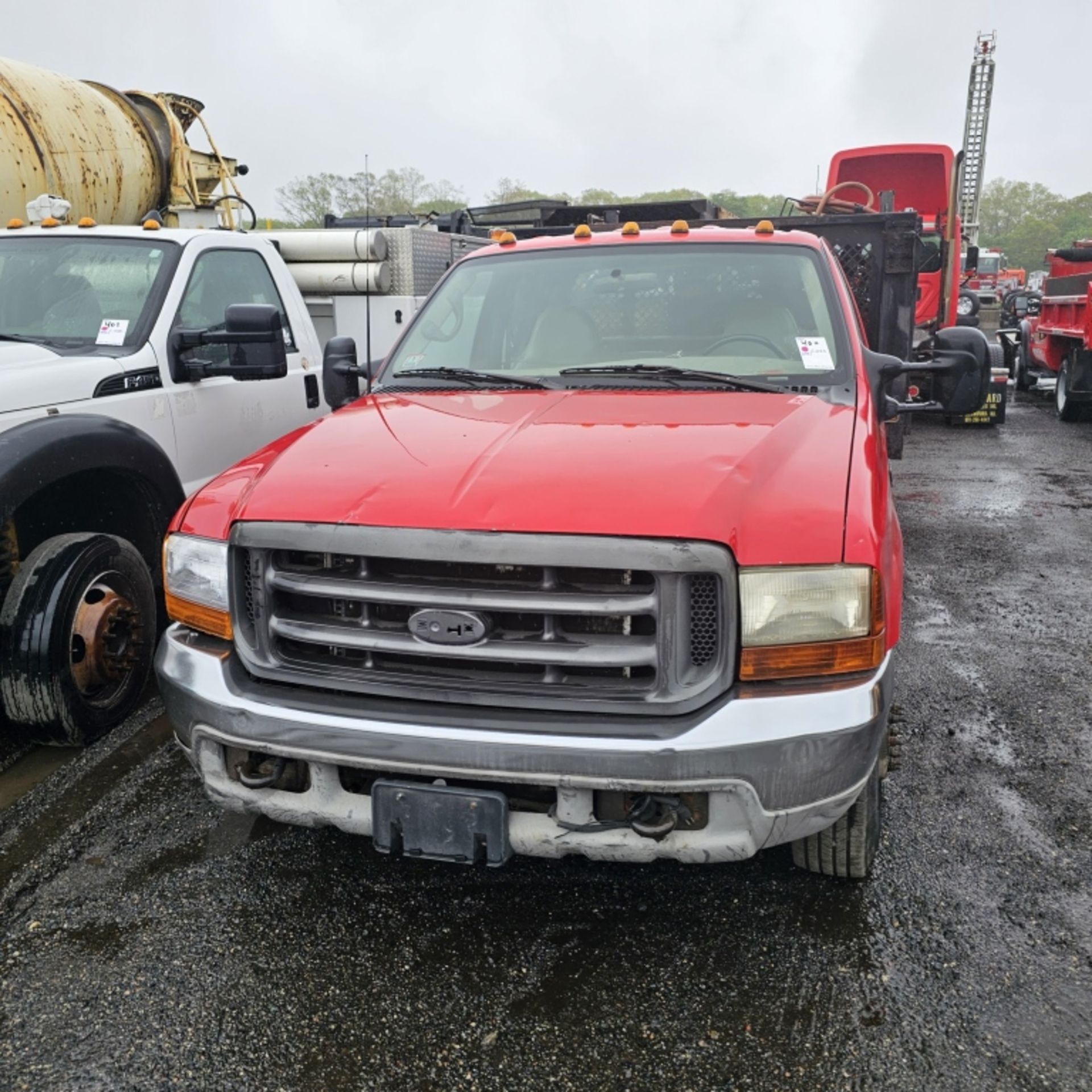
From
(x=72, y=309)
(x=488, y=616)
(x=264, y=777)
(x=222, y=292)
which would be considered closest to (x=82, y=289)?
(x=72, y=309)

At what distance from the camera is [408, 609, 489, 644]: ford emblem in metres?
2.42

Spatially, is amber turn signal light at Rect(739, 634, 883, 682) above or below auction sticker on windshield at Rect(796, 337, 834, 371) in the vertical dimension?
below

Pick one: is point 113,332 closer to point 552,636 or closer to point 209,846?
point 209,846

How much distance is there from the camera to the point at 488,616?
2.44m

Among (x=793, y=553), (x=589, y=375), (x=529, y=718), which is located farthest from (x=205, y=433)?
(x=793, y=553)

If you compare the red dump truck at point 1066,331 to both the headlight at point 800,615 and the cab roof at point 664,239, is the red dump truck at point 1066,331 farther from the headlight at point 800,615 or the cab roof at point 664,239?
the headlight at point 800,615

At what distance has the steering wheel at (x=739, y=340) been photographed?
364cm

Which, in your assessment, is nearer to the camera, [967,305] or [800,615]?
[800,615]

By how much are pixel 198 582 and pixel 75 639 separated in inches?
58.4

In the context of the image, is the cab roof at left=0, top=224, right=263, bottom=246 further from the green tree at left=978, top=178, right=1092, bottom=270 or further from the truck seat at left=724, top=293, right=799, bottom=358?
the green tree at left=978, top=178, right=1092, bottom=270

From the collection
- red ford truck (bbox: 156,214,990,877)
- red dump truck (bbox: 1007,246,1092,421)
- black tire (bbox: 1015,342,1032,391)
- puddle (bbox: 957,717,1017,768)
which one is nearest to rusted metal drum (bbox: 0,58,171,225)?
red ford truck (bbox: 156,214,990,877)

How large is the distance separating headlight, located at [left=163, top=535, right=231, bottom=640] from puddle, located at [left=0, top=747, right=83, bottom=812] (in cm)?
139

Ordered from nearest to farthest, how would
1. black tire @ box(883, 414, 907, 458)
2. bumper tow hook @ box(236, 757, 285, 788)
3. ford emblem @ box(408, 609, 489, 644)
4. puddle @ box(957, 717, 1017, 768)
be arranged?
ford emblem @ box(408, 609, 489, 644), bumper tow hook @ box(236, 757, 285, 788), puddle @ box(957, 717, 1017, 768), black tire @ box(883, 414, 907, 458)

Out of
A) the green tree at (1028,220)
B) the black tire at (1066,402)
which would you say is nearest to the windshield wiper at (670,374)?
the black tire at (1066,402)
